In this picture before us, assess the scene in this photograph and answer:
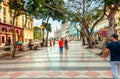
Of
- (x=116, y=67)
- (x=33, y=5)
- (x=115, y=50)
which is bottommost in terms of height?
(x=116, y=67)

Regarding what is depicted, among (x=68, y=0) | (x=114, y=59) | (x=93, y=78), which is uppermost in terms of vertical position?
(x=68, y=0)

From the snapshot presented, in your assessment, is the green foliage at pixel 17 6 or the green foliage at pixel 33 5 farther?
the green foliage at pixel 17 6

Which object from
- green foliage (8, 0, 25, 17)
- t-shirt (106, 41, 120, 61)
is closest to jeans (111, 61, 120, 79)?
t-shirt (106, 41, 120, 61)

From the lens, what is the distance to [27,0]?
1897cm

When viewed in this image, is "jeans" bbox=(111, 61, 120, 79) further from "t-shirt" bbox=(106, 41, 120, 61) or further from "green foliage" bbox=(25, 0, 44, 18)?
"green foliage" bbox=(25, 0, 44, 18)

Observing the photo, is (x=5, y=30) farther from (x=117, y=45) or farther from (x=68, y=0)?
(x=117, y=45)

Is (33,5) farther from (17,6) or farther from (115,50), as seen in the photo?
(115,50)

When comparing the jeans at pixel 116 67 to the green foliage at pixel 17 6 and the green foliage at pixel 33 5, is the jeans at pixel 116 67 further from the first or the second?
the green foliage at pixel 17 6

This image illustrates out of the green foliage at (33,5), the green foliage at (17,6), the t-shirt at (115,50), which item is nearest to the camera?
the t-shirt at (115,50)

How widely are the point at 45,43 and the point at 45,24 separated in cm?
421

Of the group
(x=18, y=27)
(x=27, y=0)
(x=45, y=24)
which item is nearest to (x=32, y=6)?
(x=27, y=0)

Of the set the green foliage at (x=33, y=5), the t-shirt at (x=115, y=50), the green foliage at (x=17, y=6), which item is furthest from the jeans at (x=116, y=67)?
the green foliage at (x=17, y=6)

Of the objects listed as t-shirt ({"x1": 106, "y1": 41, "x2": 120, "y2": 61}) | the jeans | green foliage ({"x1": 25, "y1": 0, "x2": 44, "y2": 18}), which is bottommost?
the jeans

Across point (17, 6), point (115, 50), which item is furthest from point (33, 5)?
point (115, 50)
